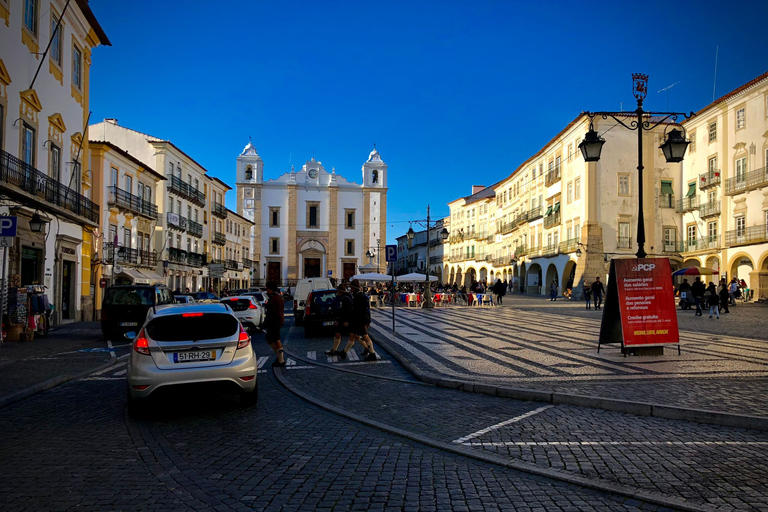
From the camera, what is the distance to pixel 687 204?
43.6 meters

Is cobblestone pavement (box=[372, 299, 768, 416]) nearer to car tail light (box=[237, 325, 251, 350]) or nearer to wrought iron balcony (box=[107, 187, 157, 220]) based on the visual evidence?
car tail light (box=[237, 325, 251, 350])

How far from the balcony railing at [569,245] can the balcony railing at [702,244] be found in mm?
7869

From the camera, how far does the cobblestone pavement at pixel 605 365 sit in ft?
26.0

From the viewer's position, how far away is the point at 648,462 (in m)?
5.16

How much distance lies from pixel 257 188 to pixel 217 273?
37.7m

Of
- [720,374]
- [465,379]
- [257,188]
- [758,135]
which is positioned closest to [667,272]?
[720,374]

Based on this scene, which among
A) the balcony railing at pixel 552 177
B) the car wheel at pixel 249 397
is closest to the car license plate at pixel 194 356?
the car wheel at pixel 249 397

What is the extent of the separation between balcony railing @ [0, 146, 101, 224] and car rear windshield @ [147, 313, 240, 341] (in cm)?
962

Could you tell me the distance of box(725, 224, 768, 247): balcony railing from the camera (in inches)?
1367

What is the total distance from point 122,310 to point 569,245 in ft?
122

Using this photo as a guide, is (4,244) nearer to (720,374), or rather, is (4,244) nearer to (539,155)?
(720,374)

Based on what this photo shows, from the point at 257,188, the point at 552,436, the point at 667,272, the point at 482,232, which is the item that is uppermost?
the point at 257,188

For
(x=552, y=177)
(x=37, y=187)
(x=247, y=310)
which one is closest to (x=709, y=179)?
(x=552, y=177)

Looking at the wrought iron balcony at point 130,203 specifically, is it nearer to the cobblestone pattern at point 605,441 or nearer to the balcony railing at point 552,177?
the cobblestone pattern at point 605,441
